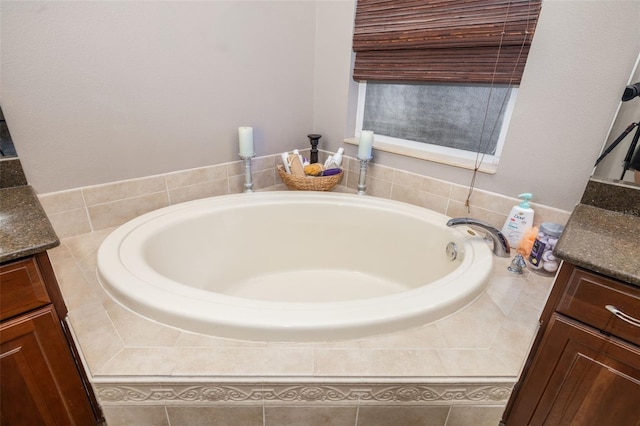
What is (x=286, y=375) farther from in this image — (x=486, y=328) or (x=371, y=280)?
(x=371, y=280)

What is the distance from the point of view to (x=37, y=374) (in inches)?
30.6

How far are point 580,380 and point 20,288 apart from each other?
1.41m

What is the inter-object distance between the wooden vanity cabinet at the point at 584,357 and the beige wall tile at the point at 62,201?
172 centimetres

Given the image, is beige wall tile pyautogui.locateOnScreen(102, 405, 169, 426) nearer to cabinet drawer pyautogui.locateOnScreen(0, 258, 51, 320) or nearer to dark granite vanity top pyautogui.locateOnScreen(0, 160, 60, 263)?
cabinet drawer pyautogui.locateOnScreen(0, 258, 51, 320)

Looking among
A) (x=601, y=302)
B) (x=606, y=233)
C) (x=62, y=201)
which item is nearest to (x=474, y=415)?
(x=601, y=302)

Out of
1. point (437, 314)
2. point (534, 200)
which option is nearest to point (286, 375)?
point (437, 314)

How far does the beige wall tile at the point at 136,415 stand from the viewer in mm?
785

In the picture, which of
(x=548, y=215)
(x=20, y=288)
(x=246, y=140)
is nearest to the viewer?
(x=20, y=288)

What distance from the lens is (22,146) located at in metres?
1.12

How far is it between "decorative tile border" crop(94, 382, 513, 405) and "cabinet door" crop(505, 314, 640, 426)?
157 millimetres

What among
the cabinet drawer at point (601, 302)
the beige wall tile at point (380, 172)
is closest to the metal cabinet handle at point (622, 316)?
the cabinet drawer at point (601, 302)

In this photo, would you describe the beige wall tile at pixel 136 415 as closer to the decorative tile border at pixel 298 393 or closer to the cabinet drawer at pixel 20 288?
the decorative tile border at pixel 298 393

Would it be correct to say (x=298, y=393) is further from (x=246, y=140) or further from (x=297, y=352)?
(x=246, y=140)

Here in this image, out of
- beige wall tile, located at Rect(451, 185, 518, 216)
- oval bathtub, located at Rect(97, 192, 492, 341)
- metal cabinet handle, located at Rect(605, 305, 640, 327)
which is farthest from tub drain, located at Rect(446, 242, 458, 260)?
metal cabinet handle, located at Rect(605, 305, 640, 327)
